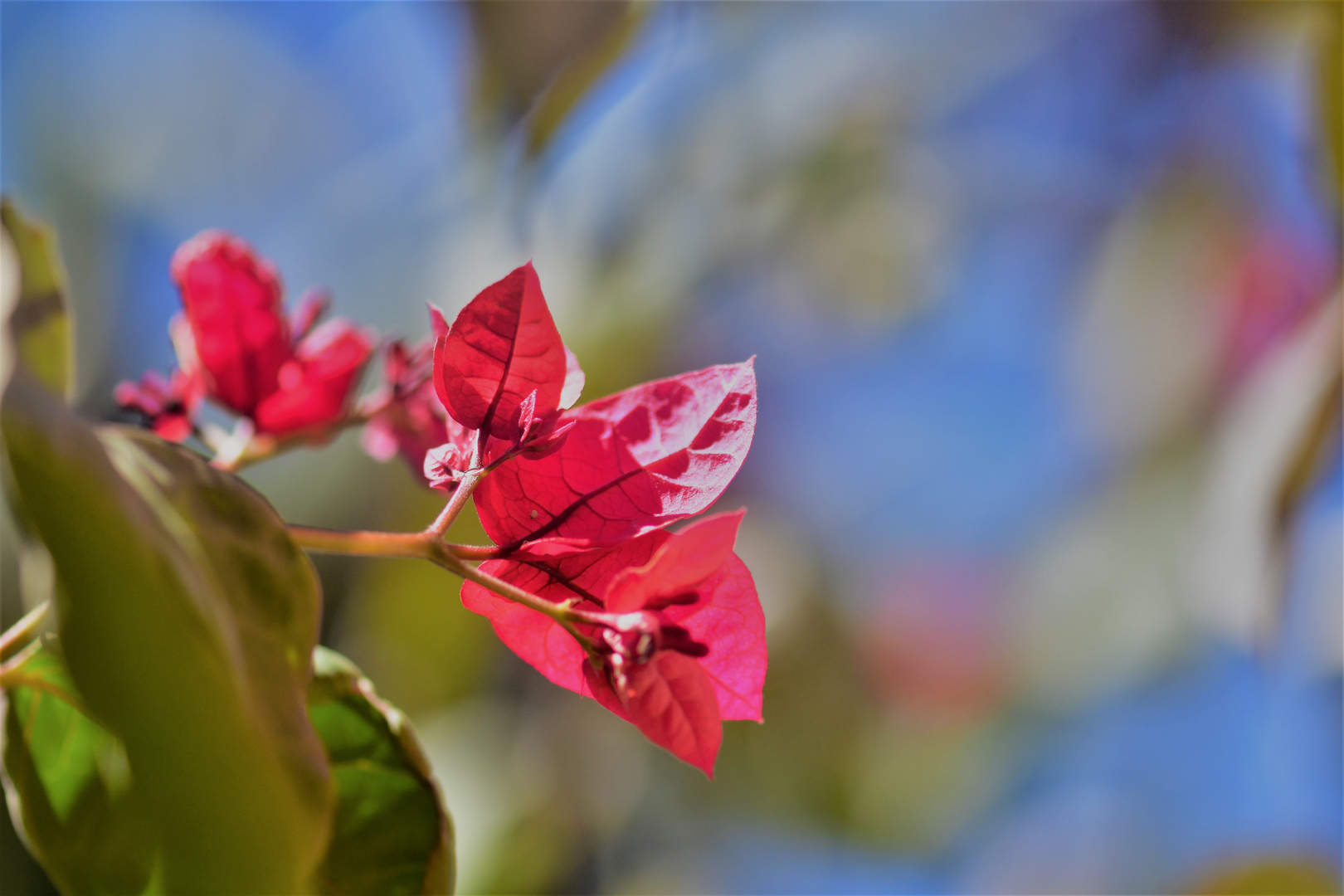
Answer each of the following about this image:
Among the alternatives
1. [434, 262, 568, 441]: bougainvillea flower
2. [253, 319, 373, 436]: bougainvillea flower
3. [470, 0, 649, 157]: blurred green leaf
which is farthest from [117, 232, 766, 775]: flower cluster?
[470, 0, 649, 157]: blurred green leaf

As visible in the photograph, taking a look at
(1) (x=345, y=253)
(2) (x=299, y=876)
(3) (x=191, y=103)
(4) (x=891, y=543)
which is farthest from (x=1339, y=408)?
(3) (x=191, y=103)

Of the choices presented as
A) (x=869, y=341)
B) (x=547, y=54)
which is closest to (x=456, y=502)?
(x=547, y=54)

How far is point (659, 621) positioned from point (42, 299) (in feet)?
0.48

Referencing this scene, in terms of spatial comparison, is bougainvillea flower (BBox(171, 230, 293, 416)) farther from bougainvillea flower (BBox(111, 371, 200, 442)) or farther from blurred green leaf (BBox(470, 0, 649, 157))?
blurred green leaf (BBox(470, 0, 649, 157))

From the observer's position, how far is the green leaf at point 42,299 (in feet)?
0.57

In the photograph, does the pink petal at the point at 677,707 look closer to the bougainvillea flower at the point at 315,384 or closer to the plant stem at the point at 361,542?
the plant stem at the point at 361,542

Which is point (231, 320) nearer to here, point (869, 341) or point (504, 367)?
point (504, 367)

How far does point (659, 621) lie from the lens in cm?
17

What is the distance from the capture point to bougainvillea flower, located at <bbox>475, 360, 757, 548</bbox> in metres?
0.19

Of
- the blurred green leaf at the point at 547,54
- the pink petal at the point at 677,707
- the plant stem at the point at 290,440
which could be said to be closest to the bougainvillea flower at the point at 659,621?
the pink petal at the point at 677,707

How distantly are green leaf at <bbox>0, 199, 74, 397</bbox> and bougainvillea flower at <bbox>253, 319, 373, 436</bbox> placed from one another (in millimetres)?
53

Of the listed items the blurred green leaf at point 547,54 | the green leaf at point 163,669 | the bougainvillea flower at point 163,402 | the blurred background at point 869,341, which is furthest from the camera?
the blurred background at point 869,341

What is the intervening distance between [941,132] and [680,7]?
446 millimetres

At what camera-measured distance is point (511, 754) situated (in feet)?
3.00
